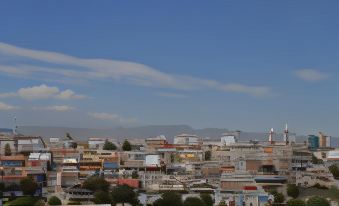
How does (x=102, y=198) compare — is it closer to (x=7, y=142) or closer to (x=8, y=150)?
(x=8, y=150)

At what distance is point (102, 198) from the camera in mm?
25688

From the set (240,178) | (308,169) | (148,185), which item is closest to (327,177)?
(308,169)

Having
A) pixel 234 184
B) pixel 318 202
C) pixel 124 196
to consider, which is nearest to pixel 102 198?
pixel 124 196

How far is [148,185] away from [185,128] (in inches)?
4483

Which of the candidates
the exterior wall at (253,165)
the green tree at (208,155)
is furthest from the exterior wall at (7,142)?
the exterior wall at (253,165)

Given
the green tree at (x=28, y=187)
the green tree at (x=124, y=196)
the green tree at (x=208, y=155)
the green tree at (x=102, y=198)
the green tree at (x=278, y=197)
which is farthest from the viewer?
the green tree at (x=208, y=155)

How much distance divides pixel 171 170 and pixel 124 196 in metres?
9.82

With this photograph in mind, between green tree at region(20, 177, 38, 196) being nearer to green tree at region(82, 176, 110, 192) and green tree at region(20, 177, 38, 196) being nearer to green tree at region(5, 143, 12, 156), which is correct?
green tree at region(82, 176, 110, 192)

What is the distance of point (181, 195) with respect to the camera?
1051 inches

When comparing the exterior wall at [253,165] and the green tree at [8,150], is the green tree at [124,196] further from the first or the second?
the green tree at [8,150]

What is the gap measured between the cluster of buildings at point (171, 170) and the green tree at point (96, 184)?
45cm

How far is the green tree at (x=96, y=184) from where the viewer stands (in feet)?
91.5

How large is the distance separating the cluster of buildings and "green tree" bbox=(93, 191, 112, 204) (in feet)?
2.82

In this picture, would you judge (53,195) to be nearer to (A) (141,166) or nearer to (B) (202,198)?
(B) (202,198)
